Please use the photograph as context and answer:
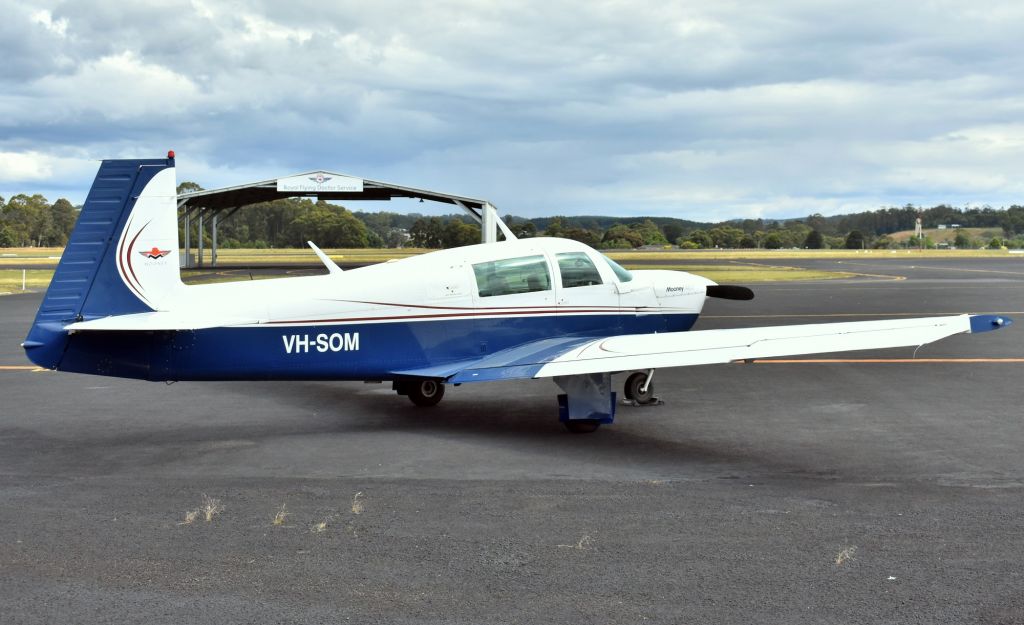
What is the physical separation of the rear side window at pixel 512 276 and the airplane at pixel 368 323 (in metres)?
0.01

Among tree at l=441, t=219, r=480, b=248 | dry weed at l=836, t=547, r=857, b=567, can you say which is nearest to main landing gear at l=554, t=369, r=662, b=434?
dry weed at l=836, t=547, r=857, b=567

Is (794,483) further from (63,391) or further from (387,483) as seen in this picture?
(63,391)

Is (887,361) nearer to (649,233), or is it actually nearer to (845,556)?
(845,556)

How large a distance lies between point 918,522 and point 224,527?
4991 mm

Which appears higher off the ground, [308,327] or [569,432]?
[308,327]

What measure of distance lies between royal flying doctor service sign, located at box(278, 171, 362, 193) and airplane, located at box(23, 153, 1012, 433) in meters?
35.3

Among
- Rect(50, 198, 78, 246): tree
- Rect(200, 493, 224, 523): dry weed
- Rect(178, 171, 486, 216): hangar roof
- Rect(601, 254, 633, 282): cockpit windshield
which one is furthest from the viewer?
Rect(50, 198, 78, 246): tree

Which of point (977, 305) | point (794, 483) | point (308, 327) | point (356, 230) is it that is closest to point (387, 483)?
point (308, 327)

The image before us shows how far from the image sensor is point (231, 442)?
10.0m

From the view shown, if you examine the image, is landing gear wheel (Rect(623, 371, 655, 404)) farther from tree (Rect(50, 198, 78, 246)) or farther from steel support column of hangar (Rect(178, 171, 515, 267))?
tree (Rect(50, 198, 78, 246))

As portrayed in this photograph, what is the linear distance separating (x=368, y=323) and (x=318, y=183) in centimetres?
3680

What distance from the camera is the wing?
8.89m

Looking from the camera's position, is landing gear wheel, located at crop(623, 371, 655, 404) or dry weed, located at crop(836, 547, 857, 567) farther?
landing gear wheel, located at crop(623, 371, 655, 404)

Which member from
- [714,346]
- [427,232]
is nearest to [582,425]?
[714,346]
